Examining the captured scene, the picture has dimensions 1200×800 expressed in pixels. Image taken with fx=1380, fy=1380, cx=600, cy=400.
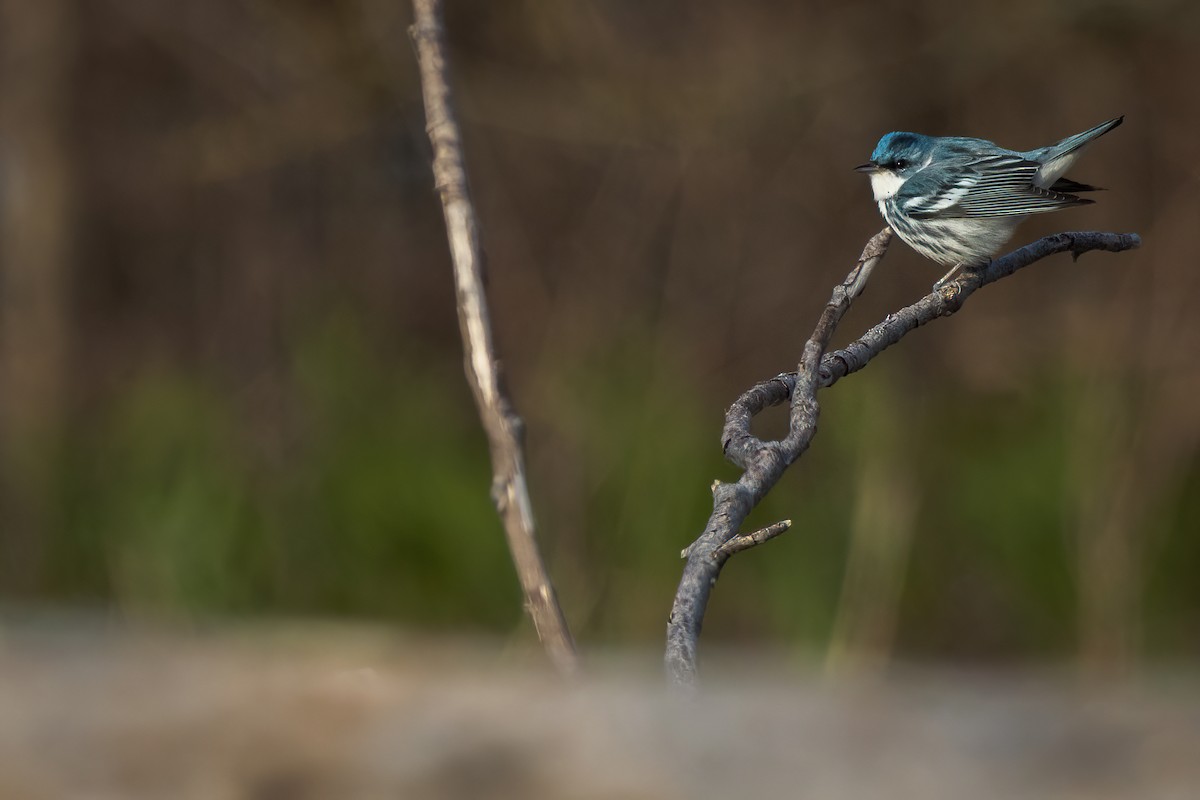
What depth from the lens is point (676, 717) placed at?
0.63 m

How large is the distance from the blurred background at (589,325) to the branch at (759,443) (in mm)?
2459

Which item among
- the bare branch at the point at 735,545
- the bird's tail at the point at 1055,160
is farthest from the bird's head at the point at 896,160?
the bare branch at the point at 735,545

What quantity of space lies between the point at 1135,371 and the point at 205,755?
202 inches

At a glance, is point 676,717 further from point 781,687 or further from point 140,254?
point 140,254

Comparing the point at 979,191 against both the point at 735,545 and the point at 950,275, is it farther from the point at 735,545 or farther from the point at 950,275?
the point at 735,545

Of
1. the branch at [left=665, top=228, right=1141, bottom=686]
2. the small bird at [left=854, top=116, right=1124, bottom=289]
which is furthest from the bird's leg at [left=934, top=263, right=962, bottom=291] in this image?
the branch at [left=665, top=228, right=1141, bottom=686]

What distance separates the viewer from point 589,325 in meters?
6.15

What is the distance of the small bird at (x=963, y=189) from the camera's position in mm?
2316

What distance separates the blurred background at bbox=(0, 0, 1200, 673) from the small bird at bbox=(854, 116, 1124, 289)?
132cm

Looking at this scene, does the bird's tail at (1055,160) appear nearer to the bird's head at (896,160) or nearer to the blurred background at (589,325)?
the bird's head at (896,160)

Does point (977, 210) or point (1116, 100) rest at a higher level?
point (1116, 100)

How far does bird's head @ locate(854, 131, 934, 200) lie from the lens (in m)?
2.77

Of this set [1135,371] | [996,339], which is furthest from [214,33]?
[1135,371]

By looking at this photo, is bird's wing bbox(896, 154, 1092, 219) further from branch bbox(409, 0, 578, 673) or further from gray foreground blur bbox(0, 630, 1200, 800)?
gray foreground blur bbox(0, 630, 1200, 800)
